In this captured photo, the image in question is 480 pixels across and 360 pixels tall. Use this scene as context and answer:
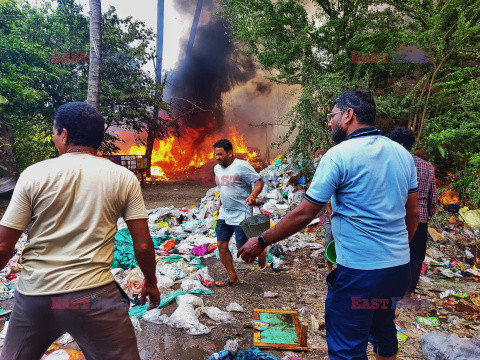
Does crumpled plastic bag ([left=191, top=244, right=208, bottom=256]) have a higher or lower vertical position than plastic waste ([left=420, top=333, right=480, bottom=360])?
lower

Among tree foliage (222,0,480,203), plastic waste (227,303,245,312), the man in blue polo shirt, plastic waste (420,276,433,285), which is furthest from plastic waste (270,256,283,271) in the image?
tree foliage (222,0,480,203)

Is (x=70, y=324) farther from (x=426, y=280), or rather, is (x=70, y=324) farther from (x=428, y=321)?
(x=426, y=280)

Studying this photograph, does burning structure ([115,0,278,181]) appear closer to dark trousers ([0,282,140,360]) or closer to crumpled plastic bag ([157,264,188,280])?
crumpled plastic bag ([157,264,188,280])

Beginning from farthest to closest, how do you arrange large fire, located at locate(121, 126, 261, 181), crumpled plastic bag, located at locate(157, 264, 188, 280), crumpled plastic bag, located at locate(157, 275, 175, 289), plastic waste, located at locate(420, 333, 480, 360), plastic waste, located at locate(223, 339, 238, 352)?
large fire, located at locate(121, 126, 261, 181), crumpled plastic bag, located at locate(157, 264, 188, 280), crumpled plastic bag, located at locate(157, 275, 175, 289), plastic waste, located at locate(223, 339, 238, 352), plastic waste, located at locate(420, 333, 480, 360)

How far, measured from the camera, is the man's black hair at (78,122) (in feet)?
5.17

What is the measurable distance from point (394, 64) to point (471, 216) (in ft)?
14.2

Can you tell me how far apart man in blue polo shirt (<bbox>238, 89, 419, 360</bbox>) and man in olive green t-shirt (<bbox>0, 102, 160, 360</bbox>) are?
1.01 metres

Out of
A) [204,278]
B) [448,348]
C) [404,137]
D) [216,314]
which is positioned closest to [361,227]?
[448,348]

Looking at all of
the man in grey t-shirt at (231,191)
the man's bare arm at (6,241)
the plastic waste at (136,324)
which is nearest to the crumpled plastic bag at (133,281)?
the plastic waste at (136,324)

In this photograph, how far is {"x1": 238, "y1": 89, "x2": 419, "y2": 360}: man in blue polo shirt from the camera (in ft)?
5.36

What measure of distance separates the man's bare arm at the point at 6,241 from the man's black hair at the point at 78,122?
53 centimetres

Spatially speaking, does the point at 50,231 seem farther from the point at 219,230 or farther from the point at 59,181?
the point at 219,230

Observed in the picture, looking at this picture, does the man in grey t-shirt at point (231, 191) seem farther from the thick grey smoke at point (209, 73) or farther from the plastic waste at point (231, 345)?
the thick grey smoke at point (209, 73)

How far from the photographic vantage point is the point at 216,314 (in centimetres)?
344
